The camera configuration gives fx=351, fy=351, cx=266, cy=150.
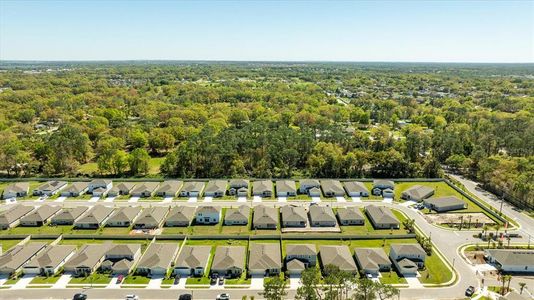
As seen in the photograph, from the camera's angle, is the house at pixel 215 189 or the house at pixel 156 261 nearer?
the house at pixel 156 261

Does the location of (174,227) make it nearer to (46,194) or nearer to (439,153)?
(46,194)

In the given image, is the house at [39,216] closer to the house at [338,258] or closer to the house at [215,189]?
the house at [215,189]

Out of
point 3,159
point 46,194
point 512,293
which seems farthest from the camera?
point 3,159

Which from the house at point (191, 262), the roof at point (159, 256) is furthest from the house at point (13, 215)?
the house at point (191, 262)

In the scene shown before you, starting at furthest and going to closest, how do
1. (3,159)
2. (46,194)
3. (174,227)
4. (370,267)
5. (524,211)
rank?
(3,159) → (46,194) → (524,211) → (174,227) → (370,267)

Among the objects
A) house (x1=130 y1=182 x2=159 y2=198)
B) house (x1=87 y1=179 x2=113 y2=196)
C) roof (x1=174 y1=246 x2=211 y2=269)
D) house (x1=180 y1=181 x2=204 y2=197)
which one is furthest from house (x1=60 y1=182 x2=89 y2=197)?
roof (x1=174 y1=246 x2=211 y2=269)

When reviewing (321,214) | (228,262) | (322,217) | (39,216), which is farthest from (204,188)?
(228,262)

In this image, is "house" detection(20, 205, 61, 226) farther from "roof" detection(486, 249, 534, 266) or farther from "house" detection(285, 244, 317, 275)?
"roof" detection(486, 249, 534, 266)

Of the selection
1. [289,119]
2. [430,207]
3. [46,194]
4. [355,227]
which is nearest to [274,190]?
[355,227]
